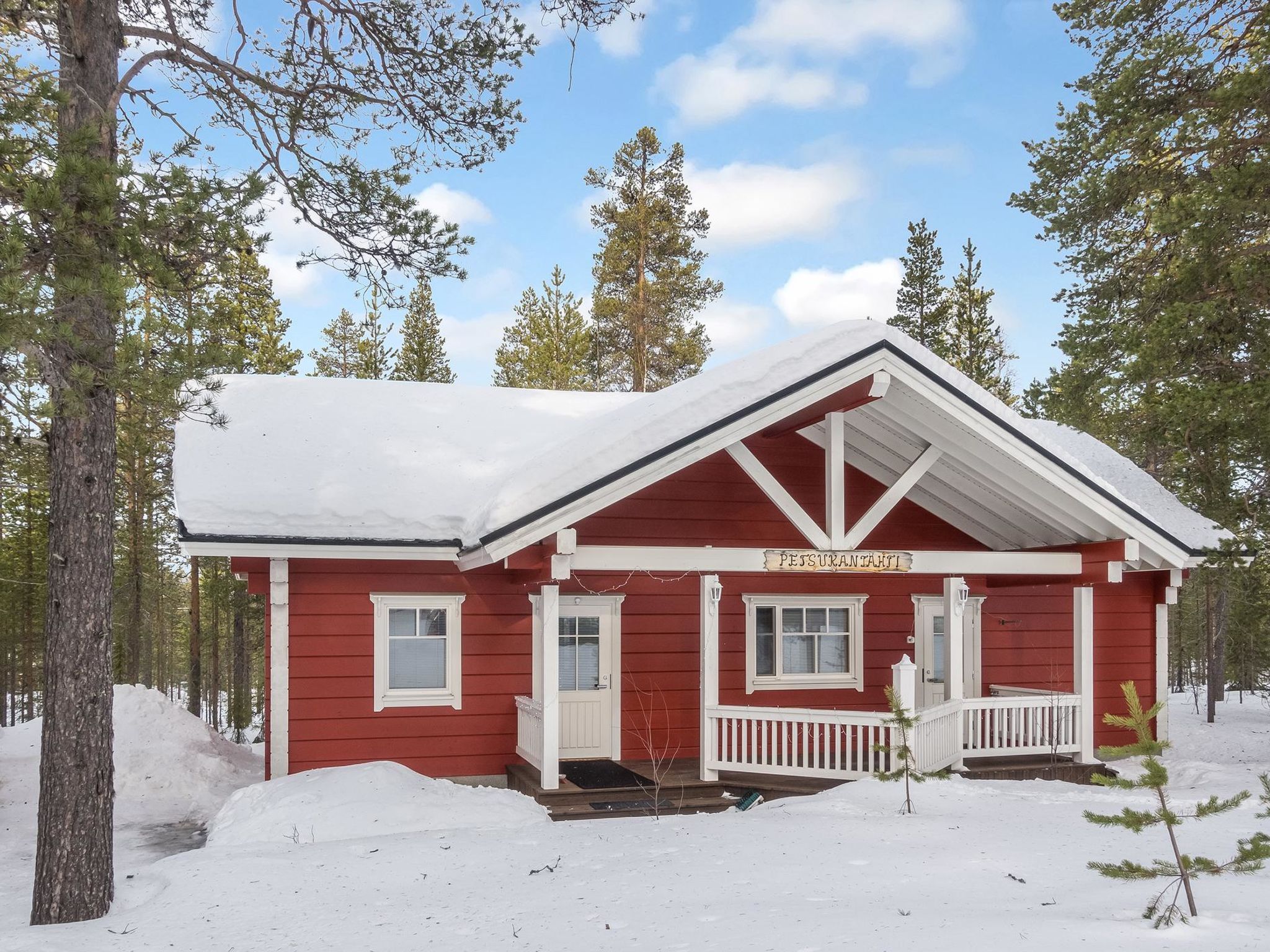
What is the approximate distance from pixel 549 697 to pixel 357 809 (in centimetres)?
208

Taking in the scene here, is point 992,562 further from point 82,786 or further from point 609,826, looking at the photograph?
point 82,786

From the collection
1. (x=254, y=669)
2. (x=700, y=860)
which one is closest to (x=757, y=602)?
(x=700, y=860)

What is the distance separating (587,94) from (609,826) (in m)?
6.62

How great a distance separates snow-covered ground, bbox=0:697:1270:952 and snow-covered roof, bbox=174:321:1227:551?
2851 mm

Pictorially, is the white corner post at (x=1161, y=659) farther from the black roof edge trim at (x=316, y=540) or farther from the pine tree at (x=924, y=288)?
the pine tree at (x=924, y=288)

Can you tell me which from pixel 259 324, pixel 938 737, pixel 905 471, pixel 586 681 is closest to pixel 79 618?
pixel 586 681

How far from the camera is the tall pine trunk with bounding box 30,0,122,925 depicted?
7145mm

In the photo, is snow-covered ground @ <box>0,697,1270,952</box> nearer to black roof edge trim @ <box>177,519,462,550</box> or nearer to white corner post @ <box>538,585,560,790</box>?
white corner post @ <box>538,585,560,790</box>

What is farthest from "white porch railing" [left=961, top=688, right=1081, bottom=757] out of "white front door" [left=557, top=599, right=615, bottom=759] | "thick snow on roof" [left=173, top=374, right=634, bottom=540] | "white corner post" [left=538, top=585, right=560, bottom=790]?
"thick snow on roof" [left=173, top=374, right=634, bottom=540]

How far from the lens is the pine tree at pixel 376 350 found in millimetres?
31438

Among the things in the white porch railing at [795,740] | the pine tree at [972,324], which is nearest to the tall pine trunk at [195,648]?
the white porch railing at [795,740]

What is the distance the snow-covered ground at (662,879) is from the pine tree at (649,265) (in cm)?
2241

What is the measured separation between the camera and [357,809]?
30.9ft

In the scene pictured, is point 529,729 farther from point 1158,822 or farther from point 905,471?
point 1158,822
